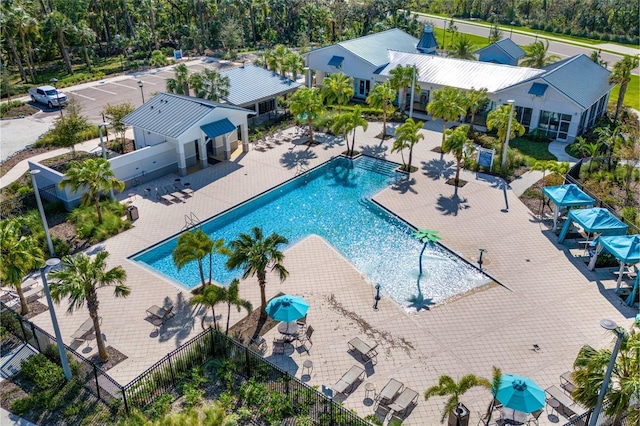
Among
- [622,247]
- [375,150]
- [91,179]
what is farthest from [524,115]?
[91,179]

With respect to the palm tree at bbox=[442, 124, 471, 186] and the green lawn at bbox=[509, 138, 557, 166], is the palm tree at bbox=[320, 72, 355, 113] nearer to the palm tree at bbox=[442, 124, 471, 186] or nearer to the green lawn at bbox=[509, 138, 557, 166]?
the palm tree at bbox=[442, 124, 471, 186]

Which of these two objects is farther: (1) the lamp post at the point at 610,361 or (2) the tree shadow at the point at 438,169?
(2) the tree shadow at the point at 438,169

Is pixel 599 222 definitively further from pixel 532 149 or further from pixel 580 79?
pixel 580 79

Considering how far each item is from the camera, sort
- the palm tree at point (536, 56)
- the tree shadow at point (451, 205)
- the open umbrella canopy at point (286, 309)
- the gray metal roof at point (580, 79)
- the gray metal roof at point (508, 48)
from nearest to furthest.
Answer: the open umbrella canopy at point (286, 309), the tree shadow at point (451, 205), the gray metal roof at point (580, 79), the palm tree at point (536, 56), the gray metal roof at point (508, 48)

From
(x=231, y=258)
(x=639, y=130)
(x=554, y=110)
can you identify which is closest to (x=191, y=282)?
(x=231, y=258)

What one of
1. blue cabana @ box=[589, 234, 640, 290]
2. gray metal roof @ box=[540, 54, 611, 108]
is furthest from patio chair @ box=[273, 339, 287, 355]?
gray metal roof @ box=[540, 54, 611, 108]

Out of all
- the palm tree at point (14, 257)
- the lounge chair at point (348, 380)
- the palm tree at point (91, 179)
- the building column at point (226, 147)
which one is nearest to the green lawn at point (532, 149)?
the building column at point (226, 147)

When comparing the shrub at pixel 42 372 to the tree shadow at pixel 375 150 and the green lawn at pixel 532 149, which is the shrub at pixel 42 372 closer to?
the tree shadow at pixel 375 150
